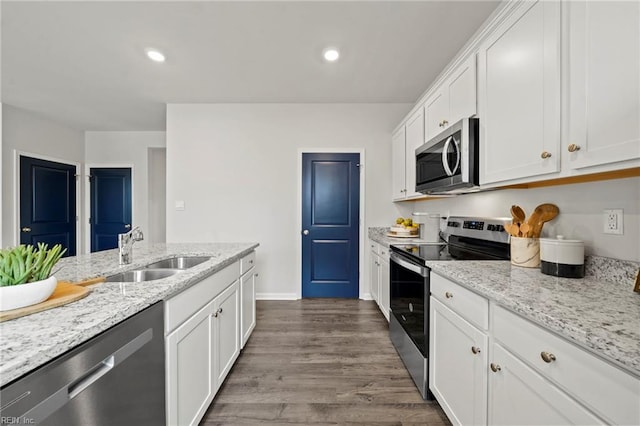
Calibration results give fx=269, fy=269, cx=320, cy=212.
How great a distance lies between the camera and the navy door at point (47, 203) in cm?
411

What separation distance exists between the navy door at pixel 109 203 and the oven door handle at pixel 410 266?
16.5 ft

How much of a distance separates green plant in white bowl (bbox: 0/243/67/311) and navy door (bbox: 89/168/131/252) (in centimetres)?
497

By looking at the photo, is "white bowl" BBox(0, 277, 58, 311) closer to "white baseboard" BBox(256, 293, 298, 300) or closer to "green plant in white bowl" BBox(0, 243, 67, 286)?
"green plant in white bowl" BBox(0, 243, 67, 286)

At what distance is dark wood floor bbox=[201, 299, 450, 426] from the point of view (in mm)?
1566

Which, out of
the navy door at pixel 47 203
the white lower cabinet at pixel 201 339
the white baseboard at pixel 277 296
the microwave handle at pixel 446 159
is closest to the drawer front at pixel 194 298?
the white lower cabinet at pixel 201 339

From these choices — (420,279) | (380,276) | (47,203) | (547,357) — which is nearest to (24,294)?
(547,357)

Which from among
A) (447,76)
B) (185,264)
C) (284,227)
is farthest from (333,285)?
(447,76)

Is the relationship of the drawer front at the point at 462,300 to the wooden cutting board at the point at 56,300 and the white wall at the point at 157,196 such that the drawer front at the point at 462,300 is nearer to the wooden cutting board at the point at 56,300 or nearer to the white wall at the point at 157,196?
the wooden cutting board at the point at 56,300

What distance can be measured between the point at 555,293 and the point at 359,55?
241cm

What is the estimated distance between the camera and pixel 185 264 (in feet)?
6.41

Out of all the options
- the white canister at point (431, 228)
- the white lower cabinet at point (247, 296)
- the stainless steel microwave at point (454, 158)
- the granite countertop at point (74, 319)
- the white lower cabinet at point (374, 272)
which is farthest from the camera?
the white lower cabinet at point (374, 272)

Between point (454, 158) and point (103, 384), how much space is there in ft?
6.80

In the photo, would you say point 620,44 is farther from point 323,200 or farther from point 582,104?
Result: point 323,200

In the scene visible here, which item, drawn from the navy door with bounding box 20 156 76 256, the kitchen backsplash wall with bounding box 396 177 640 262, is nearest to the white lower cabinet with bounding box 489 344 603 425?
the kitchen backsplash wall with bounding box 396 177 640 262
